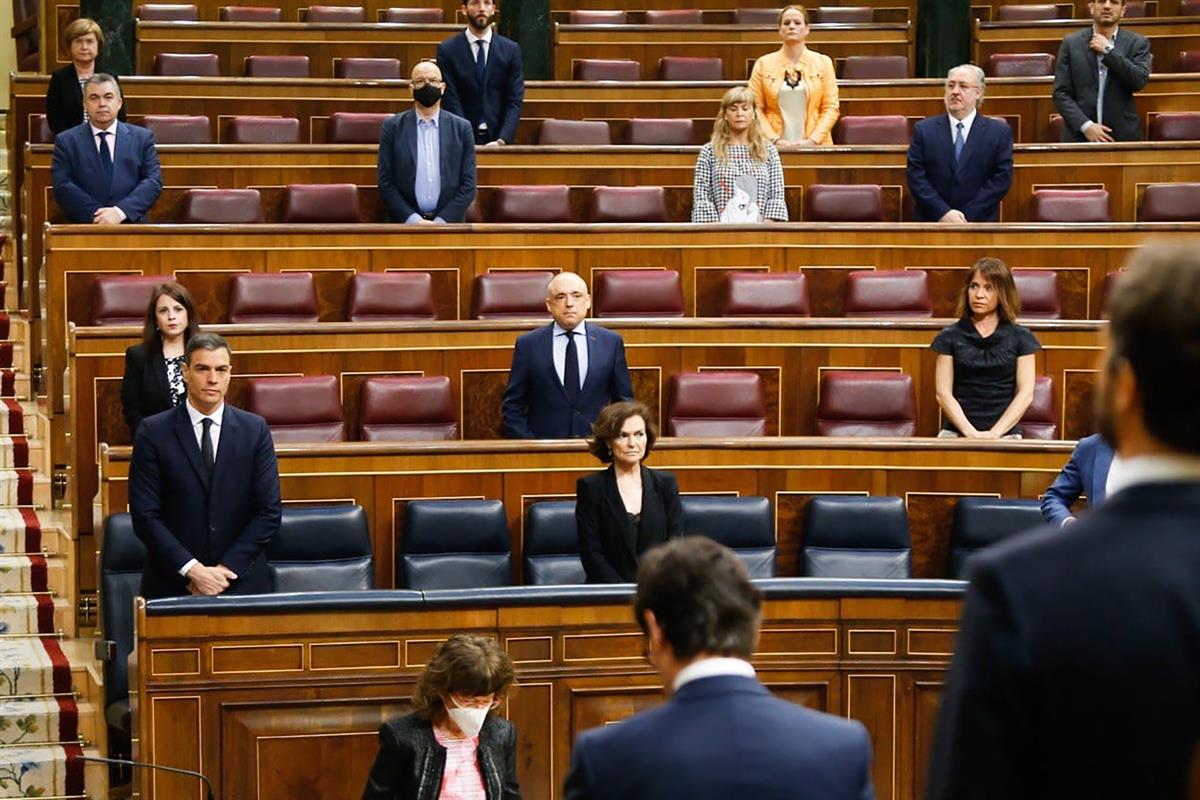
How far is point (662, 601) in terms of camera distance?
1433mm

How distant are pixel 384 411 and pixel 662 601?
12.0ft

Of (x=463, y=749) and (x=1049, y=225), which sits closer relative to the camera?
(x=463, y=749)

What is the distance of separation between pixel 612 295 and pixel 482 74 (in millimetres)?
1561

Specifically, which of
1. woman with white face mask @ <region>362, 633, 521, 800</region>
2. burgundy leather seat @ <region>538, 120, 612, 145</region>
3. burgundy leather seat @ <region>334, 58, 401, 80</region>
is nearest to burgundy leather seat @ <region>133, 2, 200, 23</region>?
burgundy leather seat @ <region>334, 58, 401, 80</region>

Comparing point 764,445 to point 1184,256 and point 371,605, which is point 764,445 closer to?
point 371,605

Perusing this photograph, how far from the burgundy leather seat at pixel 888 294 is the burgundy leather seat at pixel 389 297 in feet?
4.41

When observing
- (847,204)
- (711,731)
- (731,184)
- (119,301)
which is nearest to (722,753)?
(711,731)

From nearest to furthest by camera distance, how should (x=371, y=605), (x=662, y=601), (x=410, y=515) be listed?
(x=662, y=601)
(x=371, y=605)
(x=410, y=515)

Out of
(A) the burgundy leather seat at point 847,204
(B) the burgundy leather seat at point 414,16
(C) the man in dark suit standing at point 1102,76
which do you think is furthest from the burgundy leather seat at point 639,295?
(B) the burgundy leather seat at point 414,16

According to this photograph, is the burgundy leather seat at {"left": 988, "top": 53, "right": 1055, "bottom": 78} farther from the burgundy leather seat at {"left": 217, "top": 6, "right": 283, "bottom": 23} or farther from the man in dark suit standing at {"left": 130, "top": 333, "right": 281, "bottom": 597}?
the man in dark suit standing at {"left": 130, "top": 333, "right": 281, "bottom": 597}

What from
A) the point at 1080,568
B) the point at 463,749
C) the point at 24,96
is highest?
the point at 24,96

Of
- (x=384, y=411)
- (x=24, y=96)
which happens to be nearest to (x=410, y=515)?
(x=384, y=411)

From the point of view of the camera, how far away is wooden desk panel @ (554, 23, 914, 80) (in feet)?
27.0

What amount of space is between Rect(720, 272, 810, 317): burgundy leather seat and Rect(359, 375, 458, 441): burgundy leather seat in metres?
1.12
